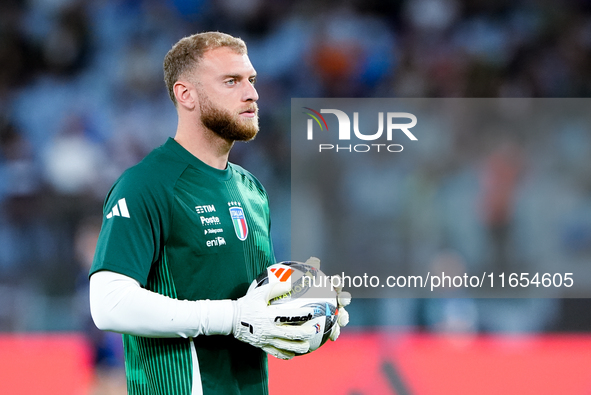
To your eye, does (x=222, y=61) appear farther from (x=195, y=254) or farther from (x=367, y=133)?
(x=367, y=133)

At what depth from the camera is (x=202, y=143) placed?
2.47m

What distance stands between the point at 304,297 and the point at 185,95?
2.91 ft

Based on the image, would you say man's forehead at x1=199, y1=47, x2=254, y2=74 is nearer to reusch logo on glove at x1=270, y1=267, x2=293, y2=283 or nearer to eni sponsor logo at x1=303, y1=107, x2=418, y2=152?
reusch logo on glove at x1=270, y1=267, x2=293, y2=283

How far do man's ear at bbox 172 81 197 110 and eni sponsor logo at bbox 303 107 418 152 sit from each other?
181 inches

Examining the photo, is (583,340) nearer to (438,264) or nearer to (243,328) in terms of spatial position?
(438,264)

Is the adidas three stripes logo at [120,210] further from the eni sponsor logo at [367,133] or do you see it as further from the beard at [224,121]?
the eni sponsor logo at [367,133]

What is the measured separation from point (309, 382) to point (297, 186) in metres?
2.43

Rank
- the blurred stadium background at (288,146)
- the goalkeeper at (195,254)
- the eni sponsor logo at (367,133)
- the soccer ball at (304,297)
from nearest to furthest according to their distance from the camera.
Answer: the goalkeeper at (195,254) → the soccer ball at (304,297) → the blurred stadium background at (288,146) → the eni sponsor logo at (367,133)

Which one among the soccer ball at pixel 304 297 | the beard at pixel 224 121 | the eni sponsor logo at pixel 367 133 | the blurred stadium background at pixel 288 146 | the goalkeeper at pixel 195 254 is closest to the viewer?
the goalkeeper at pixel 195 254

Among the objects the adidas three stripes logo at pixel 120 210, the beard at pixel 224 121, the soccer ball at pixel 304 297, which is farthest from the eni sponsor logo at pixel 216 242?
the beard at pixel 224 121

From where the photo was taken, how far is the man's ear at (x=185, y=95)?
247 cm

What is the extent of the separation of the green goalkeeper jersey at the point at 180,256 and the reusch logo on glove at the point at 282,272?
0.49 feet

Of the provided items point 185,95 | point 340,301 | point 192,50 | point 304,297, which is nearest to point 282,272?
point 304,297

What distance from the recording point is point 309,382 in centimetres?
559
